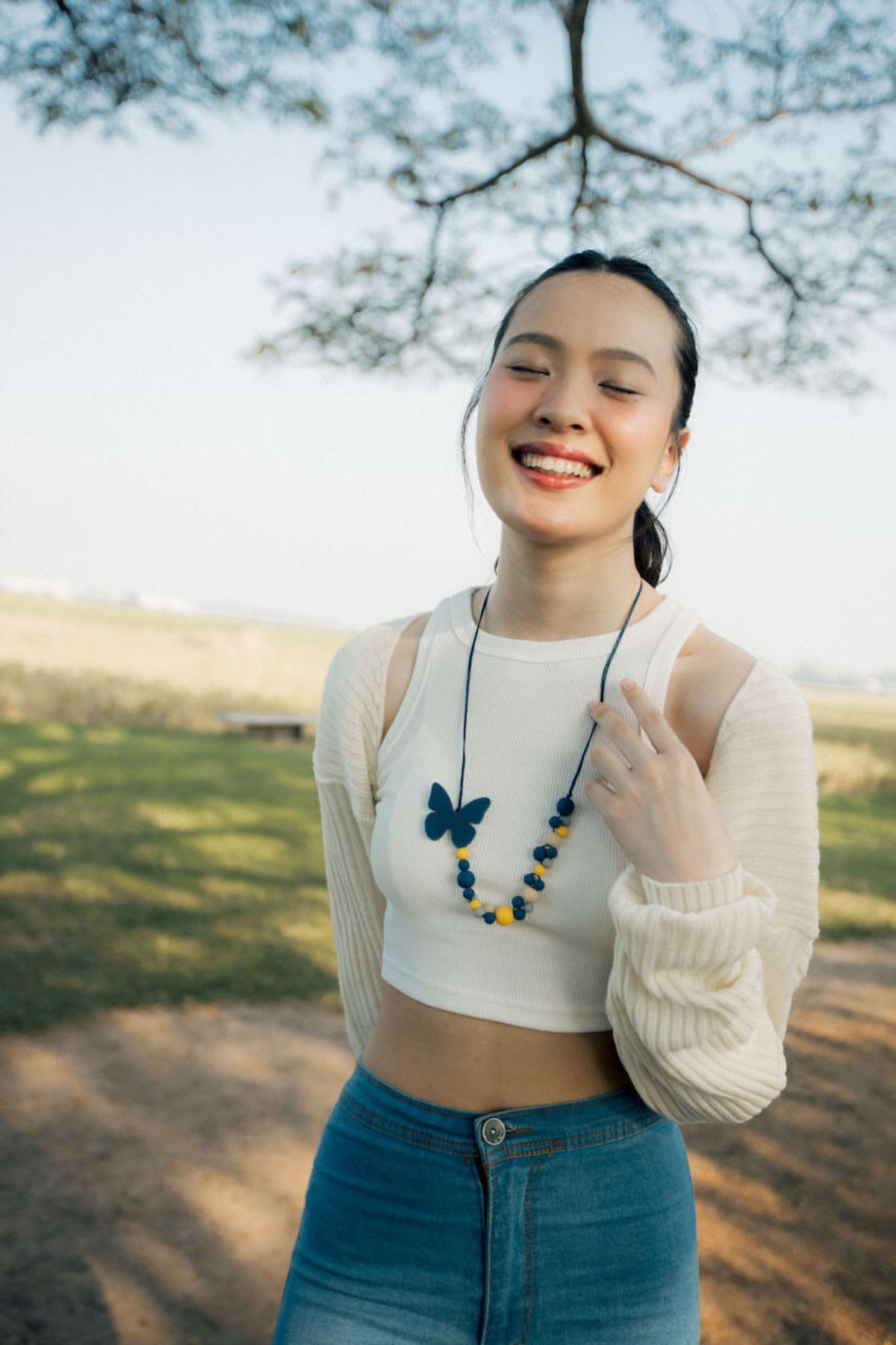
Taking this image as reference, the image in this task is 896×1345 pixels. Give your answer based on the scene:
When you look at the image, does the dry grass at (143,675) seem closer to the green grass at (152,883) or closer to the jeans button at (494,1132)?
the green grass at (152,883)

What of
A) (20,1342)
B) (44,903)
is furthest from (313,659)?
(20,1342)

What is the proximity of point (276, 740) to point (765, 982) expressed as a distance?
14368mm

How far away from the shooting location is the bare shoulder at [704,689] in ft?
5.21

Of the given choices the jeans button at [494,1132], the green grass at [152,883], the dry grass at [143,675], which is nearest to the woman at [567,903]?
the jeans button at [494,1132]

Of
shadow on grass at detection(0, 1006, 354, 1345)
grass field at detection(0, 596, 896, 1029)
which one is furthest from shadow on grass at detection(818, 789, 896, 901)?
shadow on grass at detection(0, 1006, 354, 1345)

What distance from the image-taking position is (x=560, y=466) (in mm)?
1678

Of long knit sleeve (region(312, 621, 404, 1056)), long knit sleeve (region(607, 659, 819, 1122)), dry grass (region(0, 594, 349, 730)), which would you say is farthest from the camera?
dry grass (region(0, 594, 349, 730))

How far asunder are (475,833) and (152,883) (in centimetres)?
675

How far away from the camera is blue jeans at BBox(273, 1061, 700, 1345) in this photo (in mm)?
1537

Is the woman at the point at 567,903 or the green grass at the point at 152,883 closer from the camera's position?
the woman at the point at 567,903

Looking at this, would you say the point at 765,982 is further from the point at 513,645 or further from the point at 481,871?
the point at 513,645

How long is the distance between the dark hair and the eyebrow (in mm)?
138

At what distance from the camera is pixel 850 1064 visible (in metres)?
5.73

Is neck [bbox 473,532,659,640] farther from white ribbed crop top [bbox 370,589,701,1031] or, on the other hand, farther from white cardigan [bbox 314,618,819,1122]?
white cardigan [bbox 314,618,819,1122]
